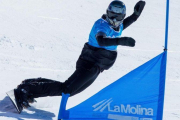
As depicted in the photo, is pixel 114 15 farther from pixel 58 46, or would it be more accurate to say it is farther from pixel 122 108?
pixel 58 46

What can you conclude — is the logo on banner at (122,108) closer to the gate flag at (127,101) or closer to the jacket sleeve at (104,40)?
the gate flag at (127,101)

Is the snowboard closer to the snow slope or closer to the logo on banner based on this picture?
the snow slope

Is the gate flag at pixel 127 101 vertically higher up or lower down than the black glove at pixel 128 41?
lower down

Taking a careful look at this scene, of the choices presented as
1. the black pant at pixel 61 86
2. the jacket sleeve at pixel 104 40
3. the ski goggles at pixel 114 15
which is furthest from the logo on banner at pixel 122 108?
the ski goggles at pixel 114 15

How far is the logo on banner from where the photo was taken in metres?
4.22

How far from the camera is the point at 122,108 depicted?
423 centimetres

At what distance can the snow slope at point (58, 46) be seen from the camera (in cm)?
527

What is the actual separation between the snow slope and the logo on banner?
1.93ft

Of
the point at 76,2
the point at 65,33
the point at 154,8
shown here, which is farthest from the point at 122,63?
the point at 154,8

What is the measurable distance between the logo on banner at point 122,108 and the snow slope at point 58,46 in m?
0.59

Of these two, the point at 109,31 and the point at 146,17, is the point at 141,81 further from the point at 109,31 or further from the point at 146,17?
the point at 146,17

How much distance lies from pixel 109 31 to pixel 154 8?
7.46m

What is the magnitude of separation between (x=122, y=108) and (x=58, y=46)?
331 centimetres

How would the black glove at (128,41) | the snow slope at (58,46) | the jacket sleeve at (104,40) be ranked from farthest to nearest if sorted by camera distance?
the snow slope at (58,46) < the jacket sleeve at (104,40) < the black glove at (128,41)
